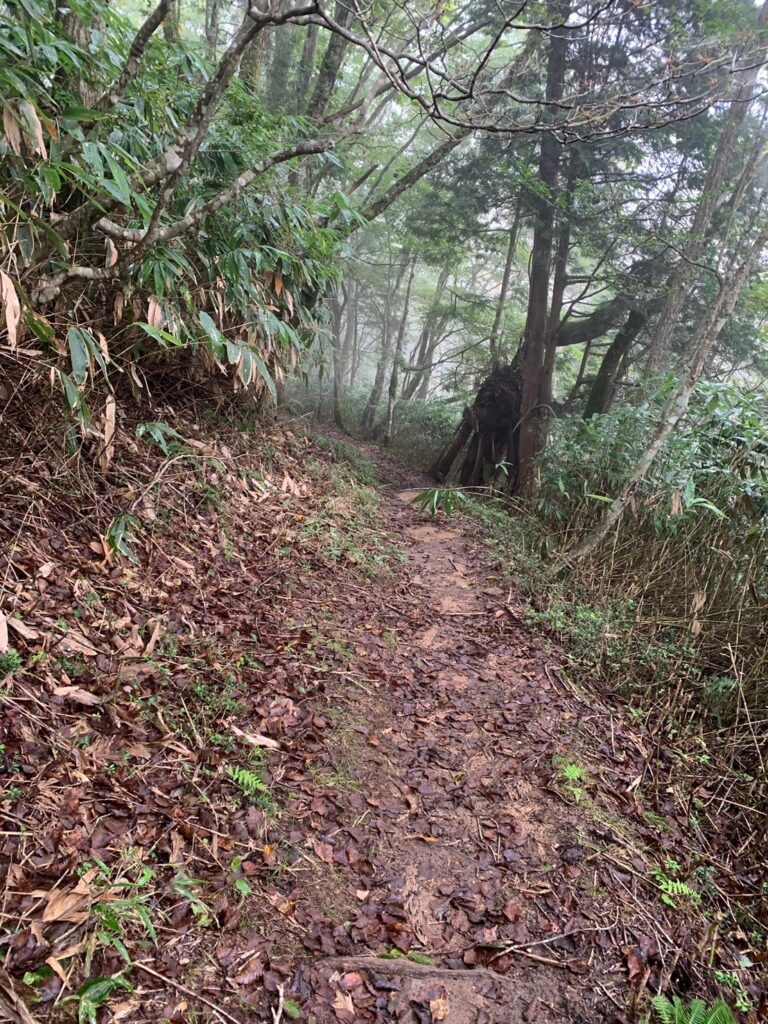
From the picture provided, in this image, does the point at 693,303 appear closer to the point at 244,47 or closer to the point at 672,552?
the point at 672,552

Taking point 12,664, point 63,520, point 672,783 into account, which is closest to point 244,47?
point 63,520

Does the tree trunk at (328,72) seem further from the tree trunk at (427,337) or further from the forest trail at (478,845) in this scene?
the tree trunk at (427,337)

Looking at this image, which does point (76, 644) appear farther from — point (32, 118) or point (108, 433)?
point (32, 118)

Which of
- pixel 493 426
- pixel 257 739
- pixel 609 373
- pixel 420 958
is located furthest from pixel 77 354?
pixel 609 373

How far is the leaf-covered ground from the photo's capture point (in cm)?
191

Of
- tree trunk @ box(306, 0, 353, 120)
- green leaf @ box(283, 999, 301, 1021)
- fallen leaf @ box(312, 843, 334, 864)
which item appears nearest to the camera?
green leaf @ box(283, 999, 301, 1021)

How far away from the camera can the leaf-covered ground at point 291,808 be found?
1906mm

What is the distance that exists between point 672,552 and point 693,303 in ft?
20.5

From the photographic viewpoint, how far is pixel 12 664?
2361mm

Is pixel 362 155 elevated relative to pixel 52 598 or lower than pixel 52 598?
elevated

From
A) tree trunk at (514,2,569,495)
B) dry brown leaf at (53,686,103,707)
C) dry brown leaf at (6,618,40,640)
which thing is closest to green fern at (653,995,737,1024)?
dry brown leaf at (53,686,103,707)

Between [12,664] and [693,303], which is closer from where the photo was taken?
[12,664]

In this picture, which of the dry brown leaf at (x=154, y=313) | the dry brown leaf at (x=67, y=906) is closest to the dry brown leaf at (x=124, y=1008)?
the dry brown leaf at (x=67, y=906)

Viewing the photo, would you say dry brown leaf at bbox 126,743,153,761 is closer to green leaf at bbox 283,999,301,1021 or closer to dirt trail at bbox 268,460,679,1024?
dirt trail at bbox 268,460,679,1024
